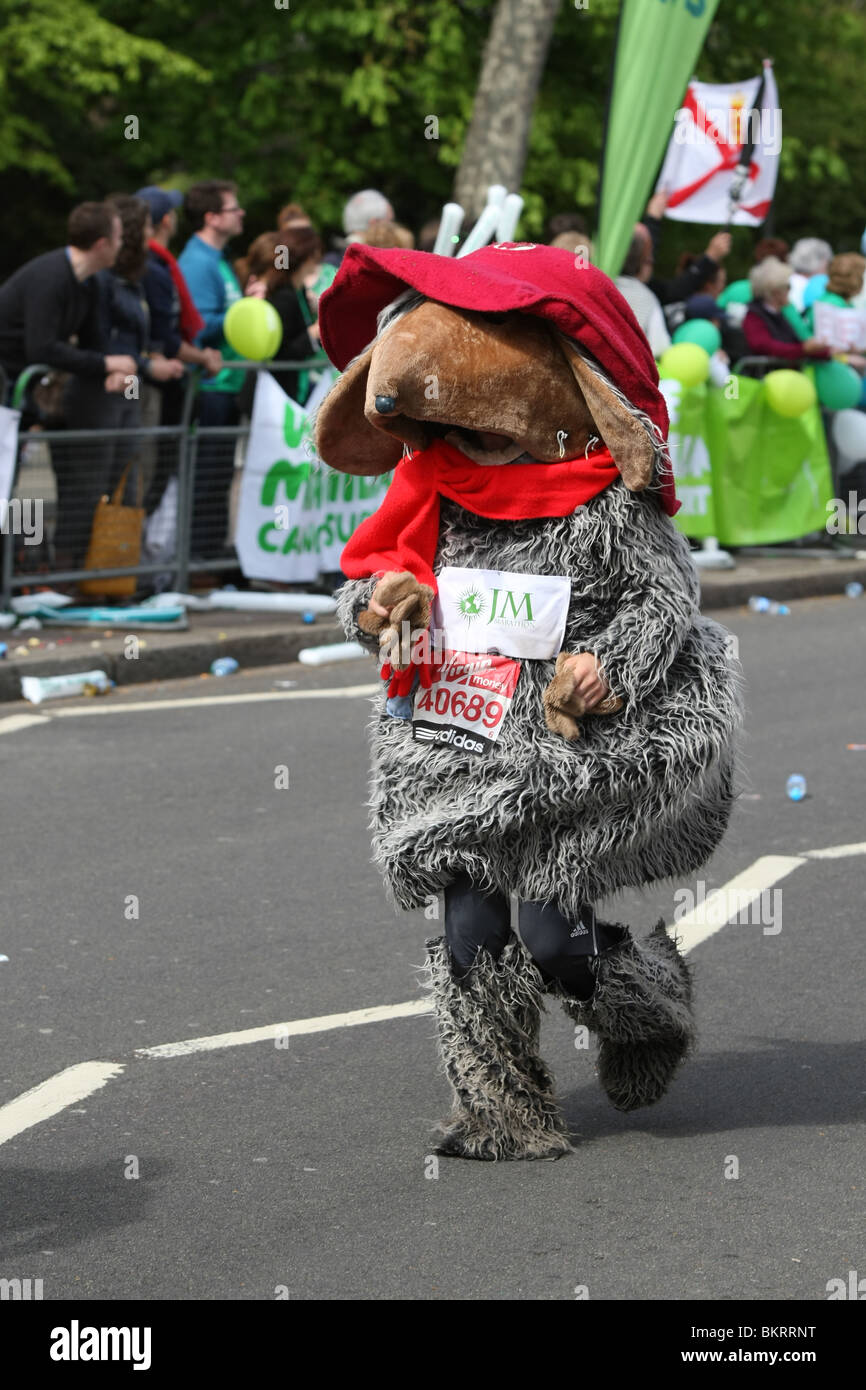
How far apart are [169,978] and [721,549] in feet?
31.2

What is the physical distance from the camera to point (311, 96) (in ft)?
87.5

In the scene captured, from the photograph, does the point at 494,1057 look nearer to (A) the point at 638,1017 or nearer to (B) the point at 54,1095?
(A) the point at 638,1017

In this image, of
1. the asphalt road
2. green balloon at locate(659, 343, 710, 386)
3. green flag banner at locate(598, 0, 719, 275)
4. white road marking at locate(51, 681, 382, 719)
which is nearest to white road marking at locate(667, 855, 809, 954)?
the asphalt road

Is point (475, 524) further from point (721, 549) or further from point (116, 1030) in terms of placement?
point (721, 549)

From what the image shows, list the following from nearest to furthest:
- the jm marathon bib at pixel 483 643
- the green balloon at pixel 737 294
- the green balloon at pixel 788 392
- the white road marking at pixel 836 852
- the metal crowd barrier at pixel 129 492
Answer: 1. the jm marathon bib at pixel 483 643
2. the white road marking at pixel 836 852
3. the metal crowd barrier at pixel 129 492
4. the green balloon at pixel 788 392
5. the green balloon at pixel 737 294

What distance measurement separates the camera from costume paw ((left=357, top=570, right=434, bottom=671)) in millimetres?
4059

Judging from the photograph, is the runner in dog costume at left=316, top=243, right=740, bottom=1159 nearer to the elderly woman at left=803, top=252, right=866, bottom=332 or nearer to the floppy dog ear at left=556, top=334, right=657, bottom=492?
the floppy dog ear at left=556, top=334, right=657, bottom=492

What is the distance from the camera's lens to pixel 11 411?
9898 millimetres

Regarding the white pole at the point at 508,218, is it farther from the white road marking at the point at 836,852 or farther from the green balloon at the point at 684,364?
the white road marking at the point at 836,852

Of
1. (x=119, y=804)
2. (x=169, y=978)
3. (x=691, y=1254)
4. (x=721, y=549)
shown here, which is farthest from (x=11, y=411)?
(x=691, y=1254)

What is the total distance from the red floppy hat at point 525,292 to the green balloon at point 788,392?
389 inches

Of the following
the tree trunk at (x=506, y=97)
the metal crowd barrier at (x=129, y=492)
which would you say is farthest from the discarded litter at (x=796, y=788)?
the tree trunk at (x=506, y=97)

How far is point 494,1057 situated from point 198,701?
561 cm

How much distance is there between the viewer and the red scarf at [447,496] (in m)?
4.06
